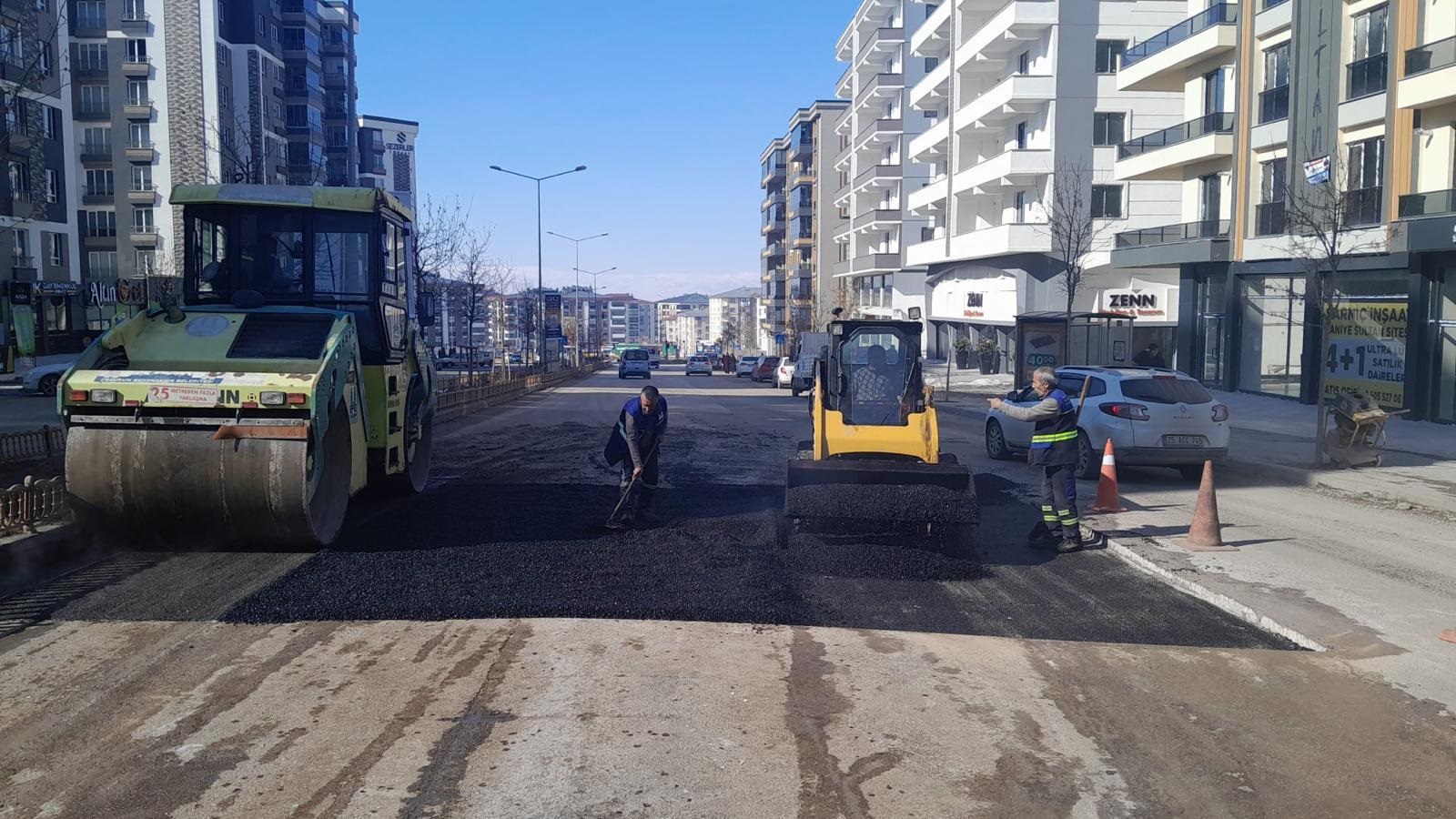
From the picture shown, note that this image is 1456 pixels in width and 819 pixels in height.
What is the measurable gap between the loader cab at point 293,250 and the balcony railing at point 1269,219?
22744mm

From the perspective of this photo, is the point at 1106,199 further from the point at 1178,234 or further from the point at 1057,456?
the point at 1057,456

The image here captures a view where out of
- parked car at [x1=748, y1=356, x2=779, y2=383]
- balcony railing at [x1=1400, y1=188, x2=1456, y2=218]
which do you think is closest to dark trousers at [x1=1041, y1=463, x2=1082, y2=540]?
balcony railing at [x1=1400, y1=188, x2=1456, y2=218]

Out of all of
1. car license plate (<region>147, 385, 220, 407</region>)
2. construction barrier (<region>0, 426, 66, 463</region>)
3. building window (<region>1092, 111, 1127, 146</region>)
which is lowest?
construction barrier (<region>0, 426, 66, 463</region>)

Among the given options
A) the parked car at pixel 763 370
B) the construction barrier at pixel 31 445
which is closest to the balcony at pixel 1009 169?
the parked car at pixel 763 370

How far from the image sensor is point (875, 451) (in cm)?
1066

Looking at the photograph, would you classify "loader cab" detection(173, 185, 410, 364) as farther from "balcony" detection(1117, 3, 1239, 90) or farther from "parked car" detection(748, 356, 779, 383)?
"parked car" detection(748, 356, 779, 383)

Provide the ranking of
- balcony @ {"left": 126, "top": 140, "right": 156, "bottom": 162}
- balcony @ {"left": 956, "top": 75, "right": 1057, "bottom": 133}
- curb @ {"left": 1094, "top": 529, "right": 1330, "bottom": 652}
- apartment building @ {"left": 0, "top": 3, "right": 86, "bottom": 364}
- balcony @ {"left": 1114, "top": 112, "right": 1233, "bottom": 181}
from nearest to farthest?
curb @ {"left": 1094, "top": 529, "right": 1330, "bottom": 652}, balcony @ {"left": 1114, "top": 112, "right": 1233, "bottom": 181}, apartment building @ {"left": 0, "top": 3, "right": 86, "bottom": 364}, balcony @ {"left": 956, "top": 75, "right": 1057, "bottom": 133}, balcony @ {"left": 126, "top": 140, "right": 156, "bottom": 162}

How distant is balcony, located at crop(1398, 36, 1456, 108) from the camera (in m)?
20.9

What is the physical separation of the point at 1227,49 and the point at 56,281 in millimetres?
47763

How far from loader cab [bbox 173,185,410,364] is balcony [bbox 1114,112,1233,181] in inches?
992

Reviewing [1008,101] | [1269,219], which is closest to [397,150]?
[1008,101]

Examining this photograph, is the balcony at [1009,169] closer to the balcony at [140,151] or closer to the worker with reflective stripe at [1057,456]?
the worker with reflective stripe at [1057,456]

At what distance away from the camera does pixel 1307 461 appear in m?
16.8

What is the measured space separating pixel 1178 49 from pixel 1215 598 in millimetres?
26766
